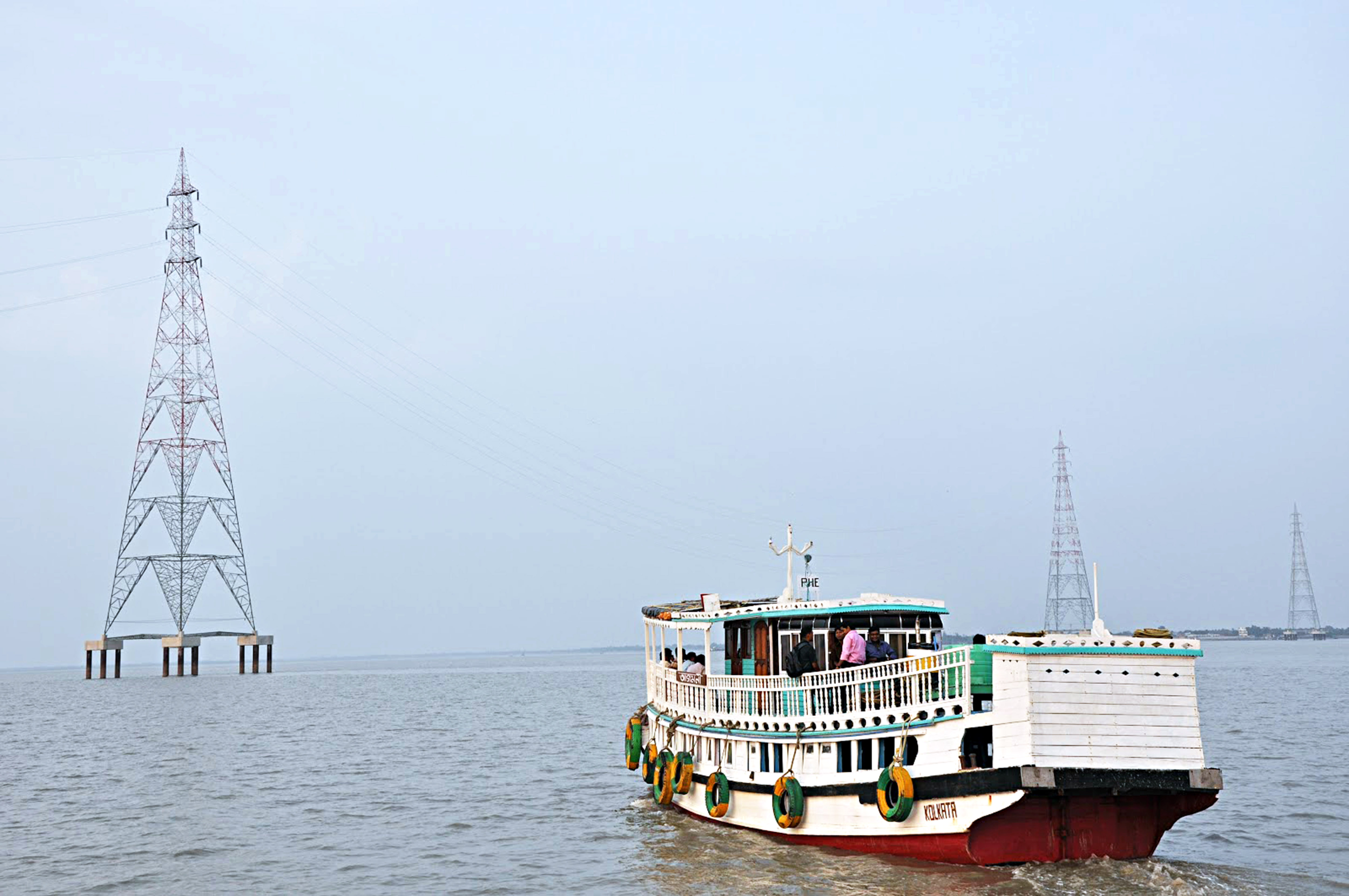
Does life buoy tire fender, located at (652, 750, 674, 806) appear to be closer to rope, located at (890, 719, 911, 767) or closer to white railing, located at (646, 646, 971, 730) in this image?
white railing, located at (646, 646, 971, 730)

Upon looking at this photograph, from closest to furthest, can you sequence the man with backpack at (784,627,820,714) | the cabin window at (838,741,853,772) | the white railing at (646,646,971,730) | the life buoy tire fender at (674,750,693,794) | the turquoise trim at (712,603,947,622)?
the white railing at (646,646,971,730)
the cabin window at (838,741,853,772)
the man with backpack at (784,627,820,714)
the turquoise trim at (712,603,947,622)
the life buoy tire fender at (674,750,693,794)

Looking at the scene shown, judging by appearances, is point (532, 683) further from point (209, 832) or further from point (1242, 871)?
point (1242, 871)

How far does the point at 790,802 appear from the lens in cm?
2198

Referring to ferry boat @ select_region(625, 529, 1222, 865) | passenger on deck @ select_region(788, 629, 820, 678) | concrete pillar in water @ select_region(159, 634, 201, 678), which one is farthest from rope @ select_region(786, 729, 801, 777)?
concrete pillar in water @ select_region(159, 634, 201, 678)

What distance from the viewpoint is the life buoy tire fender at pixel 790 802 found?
2197 centimetres

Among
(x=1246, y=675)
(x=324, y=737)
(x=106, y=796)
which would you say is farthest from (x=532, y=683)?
(x=106, y=796)

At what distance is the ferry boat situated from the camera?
18.3 m

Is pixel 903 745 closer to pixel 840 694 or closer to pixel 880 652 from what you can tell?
pixel 840 694

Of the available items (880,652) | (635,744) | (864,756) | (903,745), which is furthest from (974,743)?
(635,744)

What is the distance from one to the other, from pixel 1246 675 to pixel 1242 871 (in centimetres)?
8909

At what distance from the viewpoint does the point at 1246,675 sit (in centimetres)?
10162

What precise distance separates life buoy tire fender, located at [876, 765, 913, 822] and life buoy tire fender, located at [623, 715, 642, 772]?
11.5m

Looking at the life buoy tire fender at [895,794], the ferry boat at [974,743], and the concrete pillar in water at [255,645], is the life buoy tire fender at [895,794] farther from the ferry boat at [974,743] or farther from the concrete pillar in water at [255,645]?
the concrete pillar in water at [255,645]

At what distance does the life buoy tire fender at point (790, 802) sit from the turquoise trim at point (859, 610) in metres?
2.94
